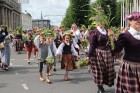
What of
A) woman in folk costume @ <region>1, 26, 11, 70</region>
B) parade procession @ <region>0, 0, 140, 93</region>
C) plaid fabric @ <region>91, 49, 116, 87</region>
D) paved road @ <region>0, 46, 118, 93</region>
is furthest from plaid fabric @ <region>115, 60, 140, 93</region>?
woman in folk costume @ <region>1, 26, 11, 70</region>

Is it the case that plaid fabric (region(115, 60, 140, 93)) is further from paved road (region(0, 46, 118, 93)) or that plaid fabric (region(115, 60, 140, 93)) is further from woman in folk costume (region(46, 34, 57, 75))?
woman in folk costume (region(46, 34, 57, 75))

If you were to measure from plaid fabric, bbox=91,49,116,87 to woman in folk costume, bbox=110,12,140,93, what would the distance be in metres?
2.52

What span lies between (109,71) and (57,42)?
334 inches

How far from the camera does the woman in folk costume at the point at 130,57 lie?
6.52 m

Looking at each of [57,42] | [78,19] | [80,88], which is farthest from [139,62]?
[78,19]

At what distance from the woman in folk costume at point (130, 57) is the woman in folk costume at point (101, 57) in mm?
2475

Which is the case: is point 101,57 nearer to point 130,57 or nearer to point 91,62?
point 91,62

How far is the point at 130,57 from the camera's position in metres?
6.65

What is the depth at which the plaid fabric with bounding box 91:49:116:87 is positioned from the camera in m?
Answer: 9.41

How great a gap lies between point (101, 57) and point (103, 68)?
284mm

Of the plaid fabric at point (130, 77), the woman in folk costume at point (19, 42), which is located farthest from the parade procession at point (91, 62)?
the woman in folk costume at point (19, 42)

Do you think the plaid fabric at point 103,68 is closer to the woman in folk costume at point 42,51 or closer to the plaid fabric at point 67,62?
the plaid fabric at point 67,62

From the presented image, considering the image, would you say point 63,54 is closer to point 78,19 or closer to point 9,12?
point 78,19

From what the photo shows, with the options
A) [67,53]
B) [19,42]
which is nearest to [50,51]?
[67,53]
